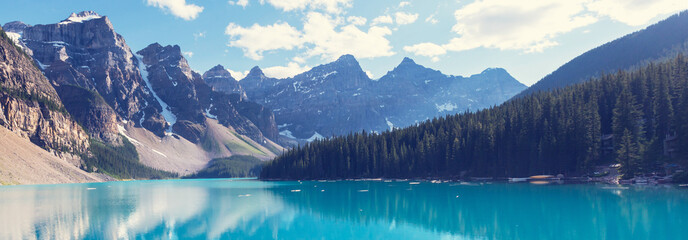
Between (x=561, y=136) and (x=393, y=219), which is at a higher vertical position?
(x=561, y=136)

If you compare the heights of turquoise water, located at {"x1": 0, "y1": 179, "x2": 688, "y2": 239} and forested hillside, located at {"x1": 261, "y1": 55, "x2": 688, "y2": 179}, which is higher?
forested hillside, located at {"x1": 261, "y1": 55, "x2": 688, "y2": 179}

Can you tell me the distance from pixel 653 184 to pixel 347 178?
10891 cm

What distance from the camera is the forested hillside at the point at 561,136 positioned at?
90438 millimetres

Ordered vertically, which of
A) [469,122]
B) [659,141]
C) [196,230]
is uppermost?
[469,122]

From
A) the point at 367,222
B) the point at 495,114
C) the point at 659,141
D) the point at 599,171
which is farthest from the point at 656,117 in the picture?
the point at 367,222

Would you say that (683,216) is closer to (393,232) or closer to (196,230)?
(393,232)

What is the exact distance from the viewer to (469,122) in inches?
5502

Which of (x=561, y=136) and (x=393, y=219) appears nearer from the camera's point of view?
→ (x=393, y=219)

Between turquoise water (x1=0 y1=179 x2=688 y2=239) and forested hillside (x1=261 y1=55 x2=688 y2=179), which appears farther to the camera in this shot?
forested hillside (x1=261 y1=55 x2=688 y2=179)

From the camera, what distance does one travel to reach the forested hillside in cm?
9044

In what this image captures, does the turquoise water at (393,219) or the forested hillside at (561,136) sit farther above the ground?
the forested hillside at (561,136)

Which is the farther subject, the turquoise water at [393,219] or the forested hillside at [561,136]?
the forested hillside at [561,136]

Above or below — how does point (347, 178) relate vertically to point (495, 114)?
below

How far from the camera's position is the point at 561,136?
104 metres
